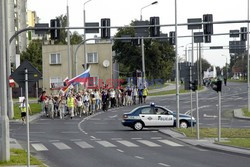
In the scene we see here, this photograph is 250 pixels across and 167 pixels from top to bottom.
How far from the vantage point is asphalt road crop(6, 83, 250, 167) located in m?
20.4

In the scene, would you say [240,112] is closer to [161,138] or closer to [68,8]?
[68,8]

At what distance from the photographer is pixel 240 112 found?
1932 inches

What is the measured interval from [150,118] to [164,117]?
84 centimetres

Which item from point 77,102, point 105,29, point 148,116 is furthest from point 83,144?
point 77,102

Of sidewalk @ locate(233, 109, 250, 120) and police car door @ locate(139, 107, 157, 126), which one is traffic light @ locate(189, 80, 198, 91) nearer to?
police car door @ locate(139, 107, 157, 126)

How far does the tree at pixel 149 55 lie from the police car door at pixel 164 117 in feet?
179

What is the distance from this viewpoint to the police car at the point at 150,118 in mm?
34500

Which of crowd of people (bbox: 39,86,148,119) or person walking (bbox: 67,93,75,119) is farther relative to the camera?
crowd of people (bbox: 39,86,148,119)

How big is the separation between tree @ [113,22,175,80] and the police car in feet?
179

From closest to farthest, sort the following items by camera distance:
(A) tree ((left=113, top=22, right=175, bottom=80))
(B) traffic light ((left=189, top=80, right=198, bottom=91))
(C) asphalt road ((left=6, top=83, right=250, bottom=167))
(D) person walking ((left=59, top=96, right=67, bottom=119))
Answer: (C) asphalt road ((left=6, top=83, right=250, bottom=167)) → (B) traffic light ((left=189, top=80, right=198, bottom=91)) → (D) person walking ((left=59, top=96, right=67, bottom=119)) → (A) tree ((left=113, top=22, right=175, bottom=80))

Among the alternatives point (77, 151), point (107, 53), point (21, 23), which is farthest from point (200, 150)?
point (21, 23)

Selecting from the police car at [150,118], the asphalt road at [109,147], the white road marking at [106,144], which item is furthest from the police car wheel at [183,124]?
the white road marking at [106,144]

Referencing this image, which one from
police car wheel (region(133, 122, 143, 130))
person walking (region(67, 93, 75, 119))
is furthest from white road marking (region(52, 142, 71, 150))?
person walking (region(67, 93, 75, 119))

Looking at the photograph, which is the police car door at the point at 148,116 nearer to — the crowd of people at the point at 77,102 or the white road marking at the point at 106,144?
the white road marking at the point at 106,144
